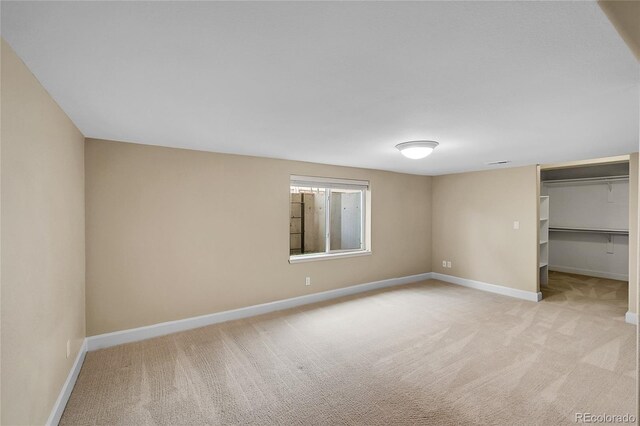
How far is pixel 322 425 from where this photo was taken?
193cm

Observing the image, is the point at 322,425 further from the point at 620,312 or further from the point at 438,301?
the point at 620,312

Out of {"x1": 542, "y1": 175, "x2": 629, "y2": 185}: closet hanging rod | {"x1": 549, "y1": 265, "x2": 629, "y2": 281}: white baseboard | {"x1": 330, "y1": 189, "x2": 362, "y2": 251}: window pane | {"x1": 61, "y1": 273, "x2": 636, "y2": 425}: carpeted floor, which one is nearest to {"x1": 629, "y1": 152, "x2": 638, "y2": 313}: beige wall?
{"x1": 61, "y1": 273, "x2": 636, "y2": 425}: carpeted floor

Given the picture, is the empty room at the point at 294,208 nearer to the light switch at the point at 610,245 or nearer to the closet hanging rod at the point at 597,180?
the light switch at the point at 610,245

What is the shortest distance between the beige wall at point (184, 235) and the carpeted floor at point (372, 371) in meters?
0.40

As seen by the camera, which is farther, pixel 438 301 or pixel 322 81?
pixel 438 301

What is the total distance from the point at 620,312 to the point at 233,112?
18.4 feet

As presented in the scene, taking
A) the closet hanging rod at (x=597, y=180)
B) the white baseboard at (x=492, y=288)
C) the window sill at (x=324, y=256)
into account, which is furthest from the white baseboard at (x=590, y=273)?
the window sill at (x=324, y=256)

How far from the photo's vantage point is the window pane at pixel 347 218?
17.2 feet

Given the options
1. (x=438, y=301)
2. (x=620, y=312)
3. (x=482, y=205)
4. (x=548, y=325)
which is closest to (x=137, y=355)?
(x=438, y=301)

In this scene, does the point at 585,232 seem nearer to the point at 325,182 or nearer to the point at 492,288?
the point at 492,288

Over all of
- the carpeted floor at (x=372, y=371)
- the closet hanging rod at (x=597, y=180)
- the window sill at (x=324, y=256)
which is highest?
the closet hanging rod at (x=597, y=180)

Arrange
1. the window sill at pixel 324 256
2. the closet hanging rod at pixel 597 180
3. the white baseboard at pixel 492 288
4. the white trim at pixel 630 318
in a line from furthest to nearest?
1. the closet hanging rod at pixel 597 180
2. the white baseboard at pixel 492 288
3. the window sill at pixel 324 256
4. the white trim at pixel 630 318

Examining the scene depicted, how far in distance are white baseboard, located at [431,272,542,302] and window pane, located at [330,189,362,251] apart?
6.63 feet

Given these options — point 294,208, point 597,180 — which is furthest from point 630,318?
point 294,208
